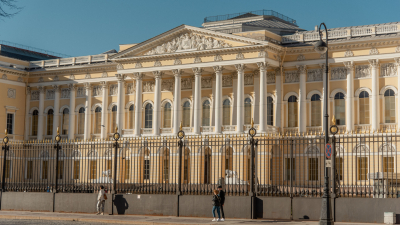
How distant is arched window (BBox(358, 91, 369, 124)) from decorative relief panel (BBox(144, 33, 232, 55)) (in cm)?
1089

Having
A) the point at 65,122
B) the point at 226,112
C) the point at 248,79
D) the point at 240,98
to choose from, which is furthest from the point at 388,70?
the point at 65,122

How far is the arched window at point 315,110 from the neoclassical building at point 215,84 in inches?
3.0

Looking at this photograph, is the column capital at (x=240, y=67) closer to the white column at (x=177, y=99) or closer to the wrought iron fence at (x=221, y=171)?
the white column at (x=177, y=99)

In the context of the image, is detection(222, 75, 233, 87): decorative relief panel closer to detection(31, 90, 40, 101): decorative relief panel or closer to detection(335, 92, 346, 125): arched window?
detection(335, 92, 346, 125): arched window

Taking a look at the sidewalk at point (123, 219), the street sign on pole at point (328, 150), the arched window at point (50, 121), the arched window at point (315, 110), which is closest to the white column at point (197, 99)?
the arched window at point (315, 110)

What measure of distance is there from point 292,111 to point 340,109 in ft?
12.4

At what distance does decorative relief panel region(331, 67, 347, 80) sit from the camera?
46309 mm

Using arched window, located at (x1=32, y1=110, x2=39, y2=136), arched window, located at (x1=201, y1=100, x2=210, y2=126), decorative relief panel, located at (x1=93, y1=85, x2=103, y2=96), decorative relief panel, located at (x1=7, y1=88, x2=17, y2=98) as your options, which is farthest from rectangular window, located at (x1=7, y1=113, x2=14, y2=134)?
arched window, located at (x1=201, y1=100, x2=210, y2=126)

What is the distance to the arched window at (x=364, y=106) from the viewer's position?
45.2m

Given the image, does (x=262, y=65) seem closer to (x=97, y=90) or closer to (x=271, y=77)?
(x=271, y=77)

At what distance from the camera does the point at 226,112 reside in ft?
164

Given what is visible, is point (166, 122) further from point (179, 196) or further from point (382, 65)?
point (179, 196)

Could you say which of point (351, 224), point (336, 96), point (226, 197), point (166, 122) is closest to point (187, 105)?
point (166, 122)

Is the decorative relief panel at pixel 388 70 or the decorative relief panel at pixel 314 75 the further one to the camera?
the decorative relief panel at pixel 314 75
